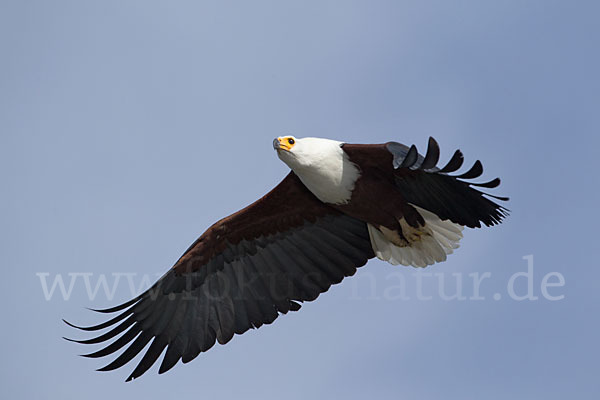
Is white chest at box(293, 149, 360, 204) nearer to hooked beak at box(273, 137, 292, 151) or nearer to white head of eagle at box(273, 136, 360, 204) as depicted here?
white head of eagle at box(273, 136, 360, 204)

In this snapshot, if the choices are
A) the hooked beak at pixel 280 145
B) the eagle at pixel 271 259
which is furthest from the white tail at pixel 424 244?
the hooked beak at pixel 280 145

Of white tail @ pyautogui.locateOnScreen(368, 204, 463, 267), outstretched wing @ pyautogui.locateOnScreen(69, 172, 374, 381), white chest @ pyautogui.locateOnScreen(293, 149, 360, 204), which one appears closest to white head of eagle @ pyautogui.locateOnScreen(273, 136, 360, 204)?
white chest @ pyautogui.locateOnScreen(293, 149, 360, 204)

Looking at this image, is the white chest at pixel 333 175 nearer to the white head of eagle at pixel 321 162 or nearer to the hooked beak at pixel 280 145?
the white head of eagle at pixel 321 162

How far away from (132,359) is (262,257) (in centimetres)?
164

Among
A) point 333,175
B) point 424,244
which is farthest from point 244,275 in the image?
point 424,244

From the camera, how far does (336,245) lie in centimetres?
951

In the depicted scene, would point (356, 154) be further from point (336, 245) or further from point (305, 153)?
point (336, 245)

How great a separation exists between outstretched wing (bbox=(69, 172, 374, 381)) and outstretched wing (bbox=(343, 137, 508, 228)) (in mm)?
867

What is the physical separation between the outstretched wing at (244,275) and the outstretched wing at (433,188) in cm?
87

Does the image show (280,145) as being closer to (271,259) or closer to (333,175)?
(333,175)

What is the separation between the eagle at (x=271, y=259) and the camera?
908 centimetres

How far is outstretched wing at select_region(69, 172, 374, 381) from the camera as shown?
30.5ft

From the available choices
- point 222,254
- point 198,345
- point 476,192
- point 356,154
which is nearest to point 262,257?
point 222,254

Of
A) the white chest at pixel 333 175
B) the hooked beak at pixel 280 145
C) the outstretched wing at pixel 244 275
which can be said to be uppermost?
the hooked beak at pixel 280 145
